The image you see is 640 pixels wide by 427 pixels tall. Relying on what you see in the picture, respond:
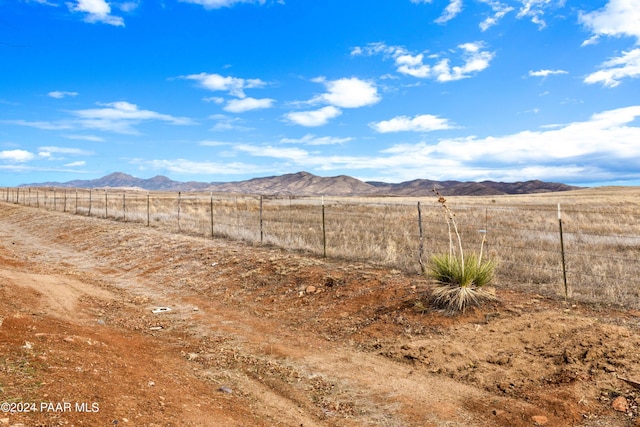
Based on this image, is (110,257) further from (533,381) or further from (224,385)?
(533,381)

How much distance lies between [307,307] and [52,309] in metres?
4.96

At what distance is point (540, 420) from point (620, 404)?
3.26 feet

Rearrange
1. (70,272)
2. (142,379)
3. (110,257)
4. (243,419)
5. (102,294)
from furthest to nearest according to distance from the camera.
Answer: (110,257), (70,272), (102,294), (142,379), (243,419)

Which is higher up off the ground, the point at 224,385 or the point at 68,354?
the point at 68,354

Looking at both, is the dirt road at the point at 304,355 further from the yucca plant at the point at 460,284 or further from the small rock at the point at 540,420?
the yucca plant at the point at 460,284

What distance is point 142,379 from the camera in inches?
182

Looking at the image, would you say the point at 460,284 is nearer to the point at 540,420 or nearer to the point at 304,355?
the point at 304,355

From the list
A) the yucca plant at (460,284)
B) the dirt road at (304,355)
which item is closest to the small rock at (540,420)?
the dirt road at (304,355)

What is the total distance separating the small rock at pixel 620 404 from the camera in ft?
14.9

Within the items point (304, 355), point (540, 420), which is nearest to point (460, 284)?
point (304, 355)

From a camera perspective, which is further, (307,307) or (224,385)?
(307,307)

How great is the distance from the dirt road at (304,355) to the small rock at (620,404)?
20 millimetres

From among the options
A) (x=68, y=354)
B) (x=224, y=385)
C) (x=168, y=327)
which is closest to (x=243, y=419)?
(x=224, y=385)

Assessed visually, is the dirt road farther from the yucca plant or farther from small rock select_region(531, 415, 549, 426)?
the yucca plant
